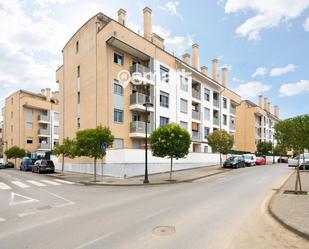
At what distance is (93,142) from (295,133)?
13.3 meters

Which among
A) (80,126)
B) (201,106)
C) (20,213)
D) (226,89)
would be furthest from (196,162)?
(20,213)

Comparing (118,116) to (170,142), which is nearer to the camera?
(170,142)

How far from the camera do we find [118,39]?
83.4 feet

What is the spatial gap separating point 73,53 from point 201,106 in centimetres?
1800

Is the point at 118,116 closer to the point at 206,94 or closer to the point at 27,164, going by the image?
the point at 206,94

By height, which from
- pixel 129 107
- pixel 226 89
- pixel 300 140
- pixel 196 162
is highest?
pixel 226 89

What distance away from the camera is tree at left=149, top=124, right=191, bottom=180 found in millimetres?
20297

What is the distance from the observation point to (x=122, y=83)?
2769cm

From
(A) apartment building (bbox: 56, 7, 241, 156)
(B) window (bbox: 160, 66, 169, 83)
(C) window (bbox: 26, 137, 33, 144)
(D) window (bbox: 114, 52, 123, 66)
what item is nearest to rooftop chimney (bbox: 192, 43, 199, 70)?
(A) apartment building (bbox: 56, 7, 241, 156)

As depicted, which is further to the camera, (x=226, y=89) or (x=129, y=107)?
(x=226, y=89)

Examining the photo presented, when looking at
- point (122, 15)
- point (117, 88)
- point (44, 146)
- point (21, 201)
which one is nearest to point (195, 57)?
point (122, 15)

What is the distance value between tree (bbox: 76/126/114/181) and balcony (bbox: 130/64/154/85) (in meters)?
9.18

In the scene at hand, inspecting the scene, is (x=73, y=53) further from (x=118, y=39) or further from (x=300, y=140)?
(x=300, y=140)

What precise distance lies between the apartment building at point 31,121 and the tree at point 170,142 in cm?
3653
